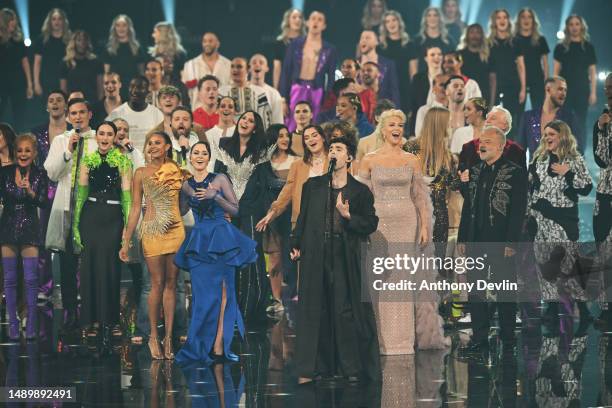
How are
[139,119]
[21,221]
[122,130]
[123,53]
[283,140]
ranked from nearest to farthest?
[21,221]
[122,130]
[283,140]
[139,119]
[123,53]

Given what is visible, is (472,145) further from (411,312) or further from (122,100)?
(122,100)

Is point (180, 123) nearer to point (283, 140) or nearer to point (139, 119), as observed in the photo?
point (283, 140)

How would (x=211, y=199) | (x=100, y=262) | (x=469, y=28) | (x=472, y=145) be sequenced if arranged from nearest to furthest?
1. (x=211, y=199)
2. (x=100, y=262)
3. (x=472, y=145)
4. (x=469, y=28)

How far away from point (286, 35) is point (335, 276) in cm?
750

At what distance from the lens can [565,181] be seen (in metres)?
12.2

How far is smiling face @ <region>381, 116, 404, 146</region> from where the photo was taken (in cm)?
1030

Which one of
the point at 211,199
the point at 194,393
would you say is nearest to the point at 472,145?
the point at 211,199

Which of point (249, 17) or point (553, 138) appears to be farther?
point (249, 17)

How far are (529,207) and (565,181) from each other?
440 mm

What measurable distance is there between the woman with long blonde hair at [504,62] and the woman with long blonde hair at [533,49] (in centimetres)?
11

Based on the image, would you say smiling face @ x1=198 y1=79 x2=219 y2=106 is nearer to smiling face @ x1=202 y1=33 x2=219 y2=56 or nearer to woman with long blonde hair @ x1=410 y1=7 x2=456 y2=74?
smiling face @ x1=202 y1=33 x2=219 y2=56

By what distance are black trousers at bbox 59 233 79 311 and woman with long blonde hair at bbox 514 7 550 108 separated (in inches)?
270

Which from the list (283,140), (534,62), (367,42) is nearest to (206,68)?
(367,42)

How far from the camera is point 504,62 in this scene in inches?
639
